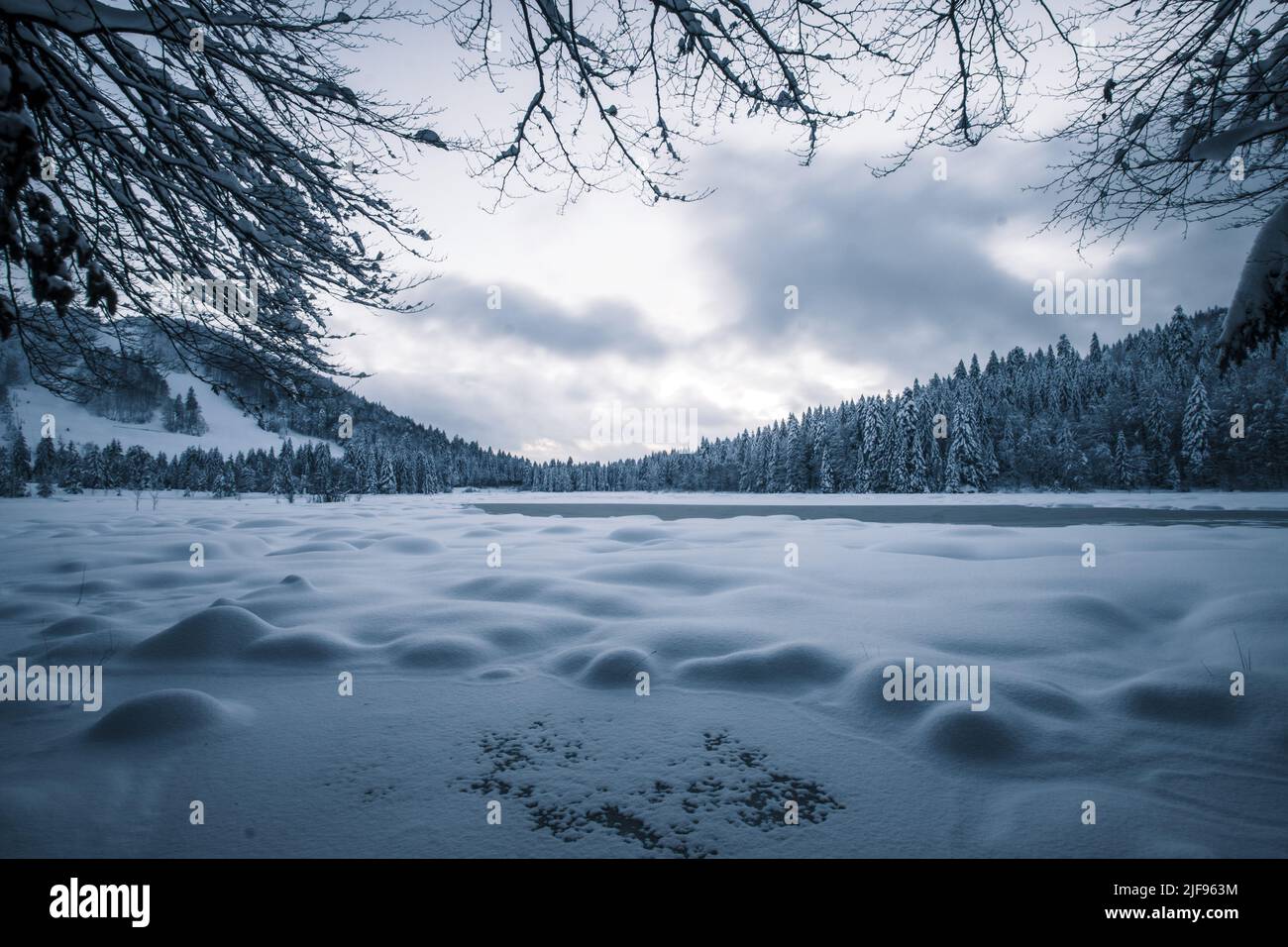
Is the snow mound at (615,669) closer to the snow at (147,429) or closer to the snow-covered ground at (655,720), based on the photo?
the snow-covered ground at (655,720)

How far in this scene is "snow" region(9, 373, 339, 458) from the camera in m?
103

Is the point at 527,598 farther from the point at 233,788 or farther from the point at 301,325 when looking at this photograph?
the point at 301,325

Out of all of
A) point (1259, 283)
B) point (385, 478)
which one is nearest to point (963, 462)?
point (1259, 283)

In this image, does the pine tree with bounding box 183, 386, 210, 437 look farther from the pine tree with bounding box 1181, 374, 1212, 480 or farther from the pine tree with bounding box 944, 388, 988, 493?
the pine tree with bounding box 1181, 374, 1212, 480

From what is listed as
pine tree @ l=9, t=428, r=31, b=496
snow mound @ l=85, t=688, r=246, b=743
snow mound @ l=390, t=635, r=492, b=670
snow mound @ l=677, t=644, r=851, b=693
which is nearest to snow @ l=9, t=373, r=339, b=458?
pine tree @ l=9, t=428, r=31, b=496

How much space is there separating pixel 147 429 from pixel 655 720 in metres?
169

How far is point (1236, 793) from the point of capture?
180 cm

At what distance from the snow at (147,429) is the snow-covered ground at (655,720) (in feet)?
365

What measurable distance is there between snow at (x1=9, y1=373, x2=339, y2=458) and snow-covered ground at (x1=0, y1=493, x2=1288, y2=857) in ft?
365

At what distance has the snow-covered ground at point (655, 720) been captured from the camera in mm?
1647

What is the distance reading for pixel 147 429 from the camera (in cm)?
12138
